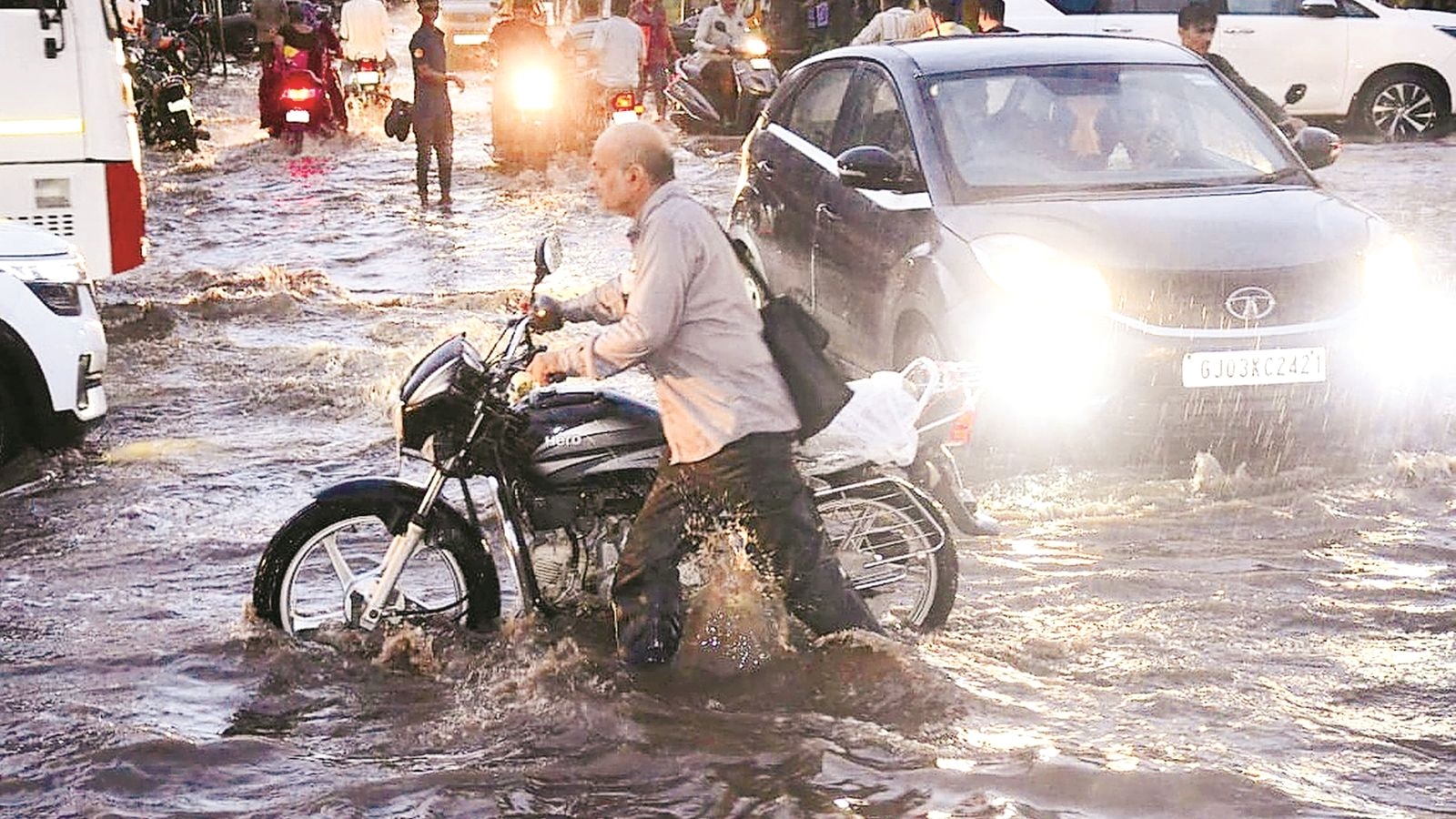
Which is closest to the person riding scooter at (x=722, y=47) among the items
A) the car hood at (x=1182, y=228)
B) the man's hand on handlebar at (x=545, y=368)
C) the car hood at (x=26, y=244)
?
the car hood at (x=26, y=244)

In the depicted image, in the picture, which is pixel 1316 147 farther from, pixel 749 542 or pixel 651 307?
pixel 651 307

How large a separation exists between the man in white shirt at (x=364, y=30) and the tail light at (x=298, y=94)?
327cm

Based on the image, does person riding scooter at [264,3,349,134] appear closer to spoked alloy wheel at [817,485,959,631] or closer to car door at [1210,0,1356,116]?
car door at [1210,0,1356,116]

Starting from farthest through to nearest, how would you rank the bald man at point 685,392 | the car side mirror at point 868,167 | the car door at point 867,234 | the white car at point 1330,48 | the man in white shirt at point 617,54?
→ the man in white shirt at point 617,54 < the white car at point 1330,48 < the car door at point 867,234 < the car side mirror at point 868,167 < the bald man at point 685,392

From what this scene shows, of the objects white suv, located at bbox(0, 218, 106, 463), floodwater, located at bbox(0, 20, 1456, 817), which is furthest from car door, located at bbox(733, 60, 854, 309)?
white suv, located at bbox(0, 218, 106, 463)

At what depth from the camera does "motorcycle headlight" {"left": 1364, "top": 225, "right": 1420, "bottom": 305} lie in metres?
7.71

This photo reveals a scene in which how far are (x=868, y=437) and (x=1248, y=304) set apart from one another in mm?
2448

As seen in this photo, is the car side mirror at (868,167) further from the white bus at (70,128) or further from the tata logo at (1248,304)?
the white bus at (70,128)

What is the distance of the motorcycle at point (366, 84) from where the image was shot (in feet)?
84.4

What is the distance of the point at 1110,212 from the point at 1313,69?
12490 mm

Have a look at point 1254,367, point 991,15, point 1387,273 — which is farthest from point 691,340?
point 991,15

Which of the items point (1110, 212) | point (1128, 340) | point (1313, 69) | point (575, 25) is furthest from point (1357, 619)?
point (575, 25)

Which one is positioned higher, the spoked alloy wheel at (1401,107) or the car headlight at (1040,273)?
the car headlight at (1040,273)

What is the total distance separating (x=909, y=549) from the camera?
229 inches
